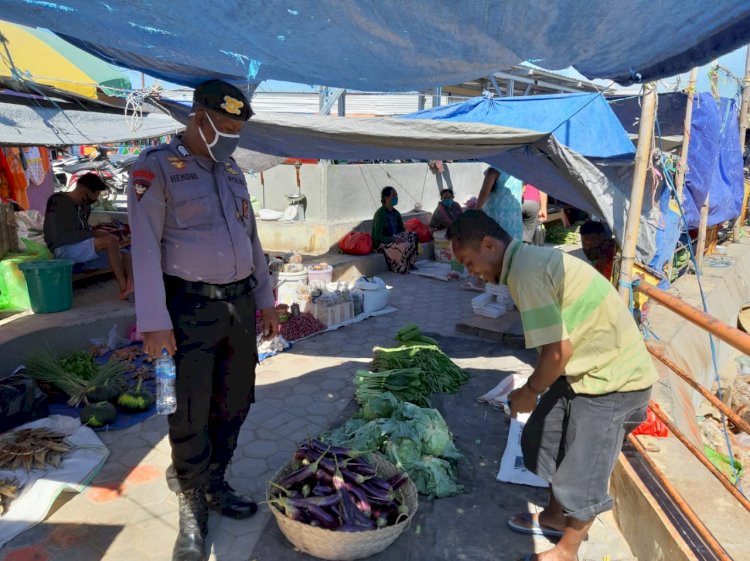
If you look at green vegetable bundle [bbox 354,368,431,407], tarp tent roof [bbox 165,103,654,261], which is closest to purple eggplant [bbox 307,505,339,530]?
green vegetable bundle [bbox 354,368,431,407]

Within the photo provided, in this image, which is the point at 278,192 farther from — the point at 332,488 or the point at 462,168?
the point at 332,488

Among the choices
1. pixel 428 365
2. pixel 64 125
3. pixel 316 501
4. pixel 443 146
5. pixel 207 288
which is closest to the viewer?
pixel 207 288

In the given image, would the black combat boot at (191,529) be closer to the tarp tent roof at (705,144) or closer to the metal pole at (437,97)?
the tarp tent roof at (705,144)

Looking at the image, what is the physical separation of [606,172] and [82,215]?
18.8 feet

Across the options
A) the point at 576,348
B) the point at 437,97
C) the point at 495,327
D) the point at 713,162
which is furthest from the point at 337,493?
the point at 437,97

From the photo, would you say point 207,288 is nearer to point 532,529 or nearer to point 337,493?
point 337,493

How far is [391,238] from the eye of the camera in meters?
9.67

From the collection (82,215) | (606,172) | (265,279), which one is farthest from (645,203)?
(82,215)

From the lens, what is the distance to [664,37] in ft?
7.44

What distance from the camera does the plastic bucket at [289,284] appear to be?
6.92 metres

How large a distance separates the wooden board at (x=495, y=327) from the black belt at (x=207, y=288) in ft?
13.5

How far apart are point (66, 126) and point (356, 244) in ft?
17.8

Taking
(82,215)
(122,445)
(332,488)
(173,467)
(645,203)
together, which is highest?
(645,203)

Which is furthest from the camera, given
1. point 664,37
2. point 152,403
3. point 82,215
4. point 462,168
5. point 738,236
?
point 462,168
